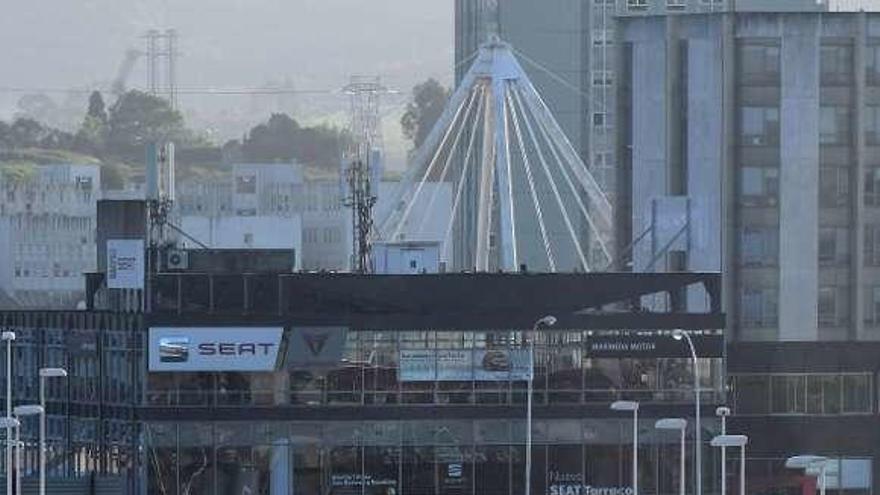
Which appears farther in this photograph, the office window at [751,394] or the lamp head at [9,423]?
the office window at [751,394]

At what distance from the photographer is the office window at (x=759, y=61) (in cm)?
10206

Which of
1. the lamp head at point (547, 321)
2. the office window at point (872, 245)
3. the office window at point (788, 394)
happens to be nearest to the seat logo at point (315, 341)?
the lamp head at point (547, 321)

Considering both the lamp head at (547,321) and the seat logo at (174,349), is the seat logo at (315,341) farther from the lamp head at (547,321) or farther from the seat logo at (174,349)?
the lamp head at (547,321)

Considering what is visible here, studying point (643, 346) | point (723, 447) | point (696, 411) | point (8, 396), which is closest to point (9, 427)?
point (8, 396)

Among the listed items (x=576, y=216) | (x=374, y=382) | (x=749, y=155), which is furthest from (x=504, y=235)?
(x=576, y=216)

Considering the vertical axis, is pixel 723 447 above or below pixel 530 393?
below

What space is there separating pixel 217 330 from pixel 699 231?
Result: 621 inches

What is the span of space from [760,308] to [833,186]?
4.26m

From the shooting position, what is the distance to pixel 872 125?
339ft

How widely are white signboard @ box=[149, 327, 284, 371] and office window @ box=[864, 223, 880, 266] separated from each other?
20.1m

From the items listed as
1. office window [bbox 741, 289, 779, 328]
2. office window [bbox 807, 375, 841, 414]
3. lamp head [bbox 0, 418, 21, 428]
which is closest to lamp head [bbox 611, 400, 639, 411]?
office window [bbox 807, 375, 841, 414]

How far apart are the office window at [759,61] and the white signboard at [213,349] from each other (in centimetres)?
1837

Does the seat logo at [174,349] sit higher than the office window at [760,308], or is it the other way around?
the office window at [760,308]

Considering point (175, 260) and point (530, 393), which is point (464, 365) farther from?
point (175, 260)
